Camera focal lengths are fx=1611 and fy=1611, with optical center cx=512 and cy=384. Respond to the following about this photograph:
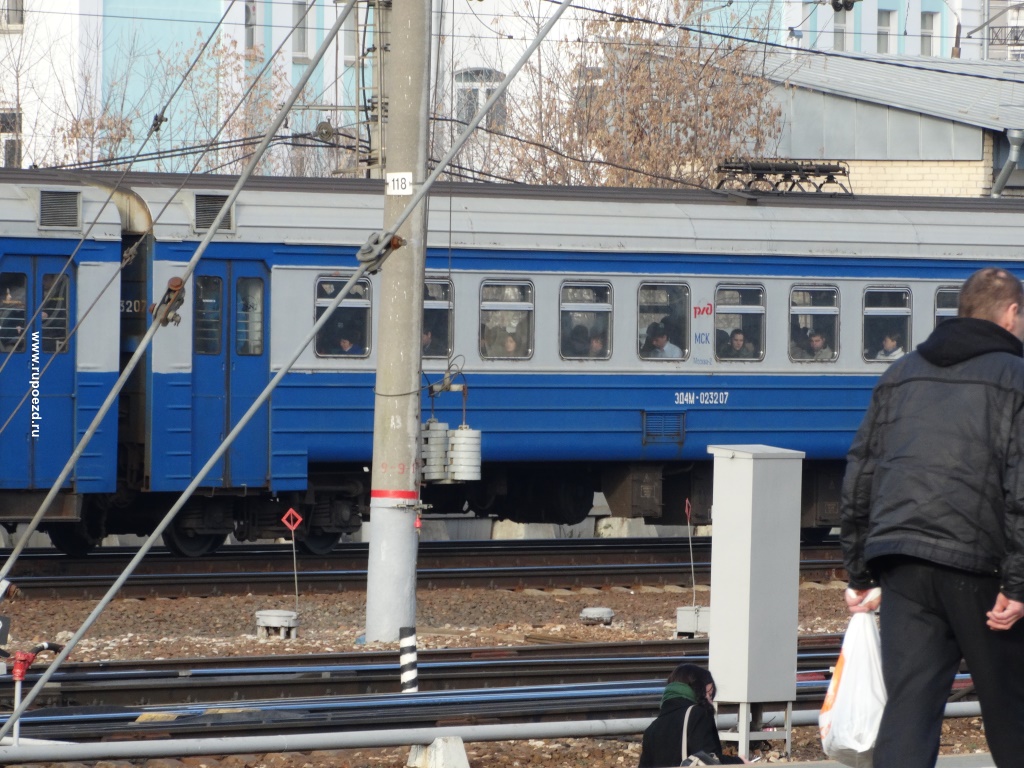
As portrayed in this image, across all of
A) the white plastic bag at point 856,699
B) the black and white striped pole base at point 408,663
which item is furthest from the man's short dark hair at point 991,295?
the black and white striped pole base at point 408,663

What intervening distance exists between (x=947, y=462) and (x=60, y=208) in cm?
1171

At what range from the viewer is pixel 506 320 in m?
16.3

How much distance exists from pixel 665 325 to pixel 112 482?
5.81 m

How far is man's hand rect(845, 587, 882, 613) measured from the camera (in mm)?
5125

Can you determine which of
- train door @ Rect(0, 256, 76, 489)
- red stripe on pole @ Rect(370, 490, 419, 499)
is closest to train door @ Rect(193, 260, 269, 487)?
train door @ Rect(0, 256, 76, 489)

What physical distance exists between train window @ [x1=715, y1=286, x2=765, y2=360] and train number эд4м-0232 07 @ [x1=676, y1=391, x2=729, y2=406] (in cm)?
40

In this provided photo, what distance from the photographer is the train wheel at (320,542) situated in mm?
16672

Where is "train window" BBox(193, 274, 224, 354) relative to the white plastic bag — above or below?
above

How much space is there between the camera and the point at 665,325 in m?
16.8

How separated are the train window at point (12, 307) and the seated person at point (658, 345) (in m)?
6.14

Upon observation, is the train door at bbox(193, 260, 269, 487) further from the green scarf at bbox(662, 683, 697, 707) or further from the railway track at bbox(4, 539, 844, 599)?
the green scarf at bbox(662, 683, 697, 707)

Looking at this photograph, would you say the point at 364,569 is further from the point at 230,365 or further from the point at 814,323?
the point at 814,323

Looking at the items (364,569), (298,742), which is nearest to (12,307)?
(364,569)

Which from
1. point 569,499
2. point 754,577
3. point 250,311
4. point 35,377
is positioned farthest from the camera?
point 569,499
